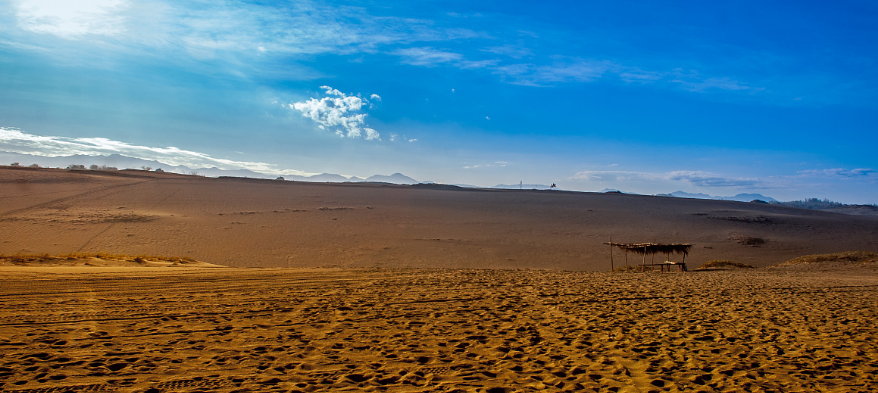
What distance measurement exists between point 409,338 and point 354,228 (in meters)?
22.1

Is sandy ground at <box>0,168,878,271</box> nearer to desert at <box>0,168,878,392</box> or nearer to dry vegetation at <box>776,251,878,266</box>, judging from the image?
desert at <box>0,168,878,392</box>

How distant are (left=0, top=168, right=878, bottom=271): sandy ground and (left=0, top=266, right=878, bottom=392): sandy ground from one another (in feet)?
31.2

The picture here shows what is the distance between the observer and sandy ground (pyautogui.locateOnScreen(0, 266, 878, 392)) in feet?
13.7

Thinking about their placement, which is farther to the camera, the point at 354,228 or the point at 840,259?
the point at 354,228

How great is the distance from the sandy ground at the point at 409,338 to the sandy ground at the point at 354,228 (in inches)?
374

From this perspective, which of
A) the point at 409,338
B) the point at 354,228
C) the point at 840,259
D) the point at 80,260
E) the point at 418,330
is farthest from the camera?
the point at 354,228

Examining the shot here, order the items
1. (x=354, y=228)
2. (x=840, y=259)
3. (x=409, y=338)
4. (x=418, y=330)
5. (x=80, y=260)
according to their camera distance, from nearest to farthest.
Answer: (x=409, y=338) → (x=418, y=330) → (x=80, y=260) → (x=840, y=259) → (x=354, y=228)

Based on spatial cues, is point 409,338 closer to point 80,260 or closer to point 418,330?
point 418,330

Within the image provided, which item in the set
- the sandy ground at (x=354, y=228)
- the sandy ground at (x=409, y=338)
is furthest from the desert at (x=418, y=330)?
the sandy ground at (x=354, y=228)

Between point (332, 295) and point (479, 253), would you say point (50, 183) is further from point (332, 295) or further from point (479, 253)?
point (332, 295)

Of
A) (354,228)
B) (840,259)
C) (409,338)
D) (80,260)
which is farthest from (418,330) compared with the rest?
(840,259)

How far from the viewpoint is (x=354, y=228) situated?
27.0 m

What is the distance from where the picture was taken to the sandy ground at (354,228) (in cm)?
1950

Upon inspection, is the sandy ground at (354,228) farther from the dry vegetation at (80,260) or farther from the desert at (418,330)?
the dry vegetation at (80,260)
